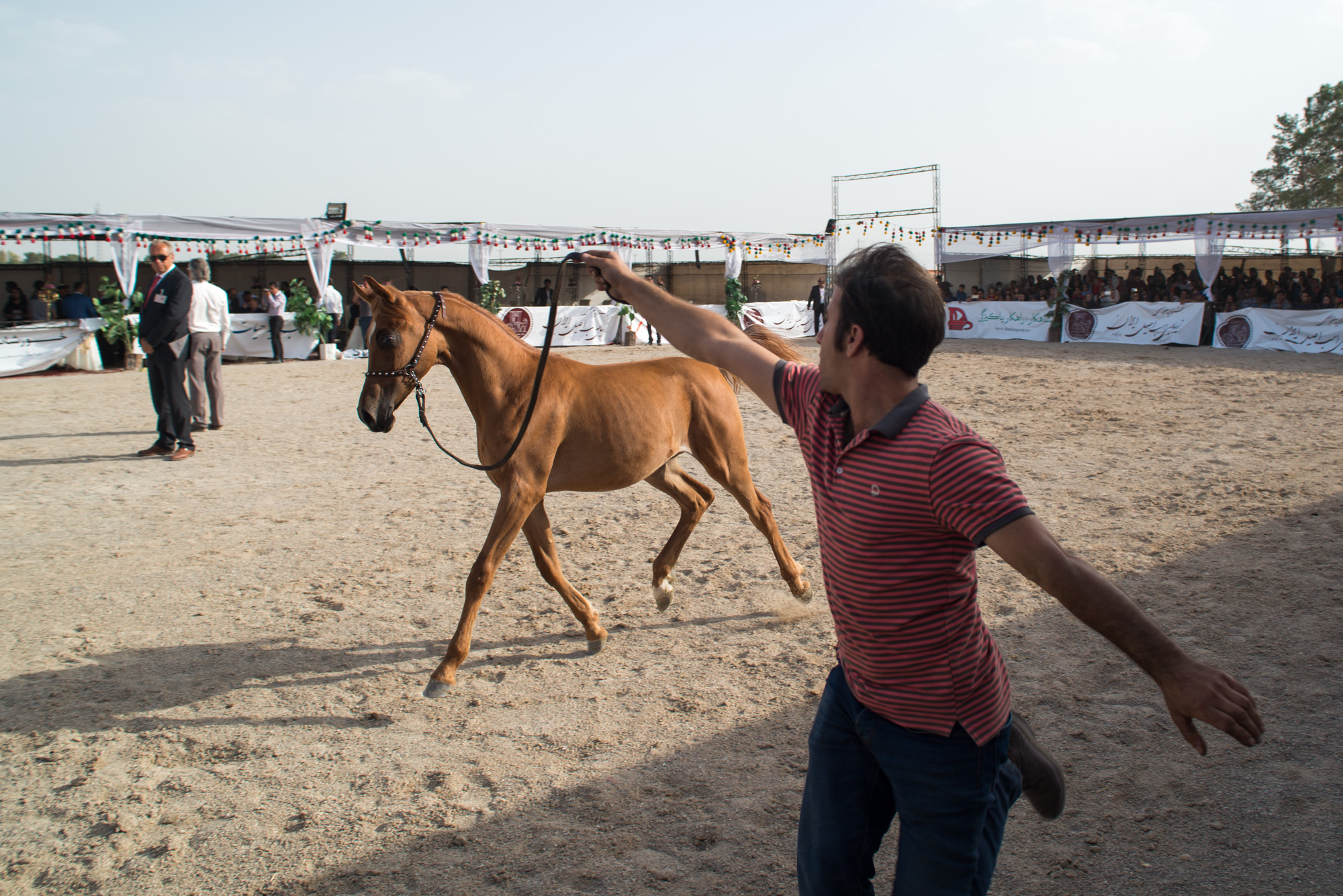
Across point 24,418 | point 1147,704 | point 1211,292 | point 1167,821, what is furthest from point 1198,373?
point 24,418

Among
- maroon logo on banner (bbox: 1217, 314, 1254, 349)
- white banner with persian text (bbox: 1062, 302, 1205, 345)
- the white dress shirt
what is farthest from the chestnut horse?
white banner with persian text (bbox: 1062, 302, 1205, 345)

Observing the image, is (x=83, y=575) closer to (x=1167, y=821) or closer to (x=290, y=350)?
(x=1167, y=821)

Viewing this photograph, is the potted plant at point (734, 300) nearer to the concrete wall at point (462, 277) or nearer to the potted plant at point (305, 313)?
the concrete wall at point (462, 277)

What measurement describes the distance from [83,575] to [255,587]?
1248 mm

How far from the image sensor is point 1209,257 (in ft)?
67.8

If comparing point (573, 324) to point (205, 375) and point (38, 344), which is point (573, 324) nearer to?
point (38, 344)

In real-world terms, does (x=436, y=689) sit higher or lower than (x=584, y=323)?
lower

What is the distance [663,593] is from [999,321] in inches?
871

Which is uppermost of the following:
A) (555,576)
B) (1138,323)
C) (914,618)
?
(1138,323)

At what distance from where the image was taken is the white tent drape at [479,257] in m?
22.4

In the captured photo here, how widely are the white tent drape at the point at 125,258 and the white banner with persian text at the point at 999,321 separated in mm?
19923

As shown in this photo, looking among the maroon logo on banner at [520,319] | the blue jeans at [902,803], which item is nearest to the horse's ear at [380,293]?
the blue jeans at [902,803]

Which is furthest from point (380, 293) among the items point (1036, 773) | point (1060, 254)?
point (1060, 254)

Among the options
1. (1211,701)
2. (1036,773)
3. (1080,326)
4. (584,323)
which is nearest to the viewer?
(1211,701)
